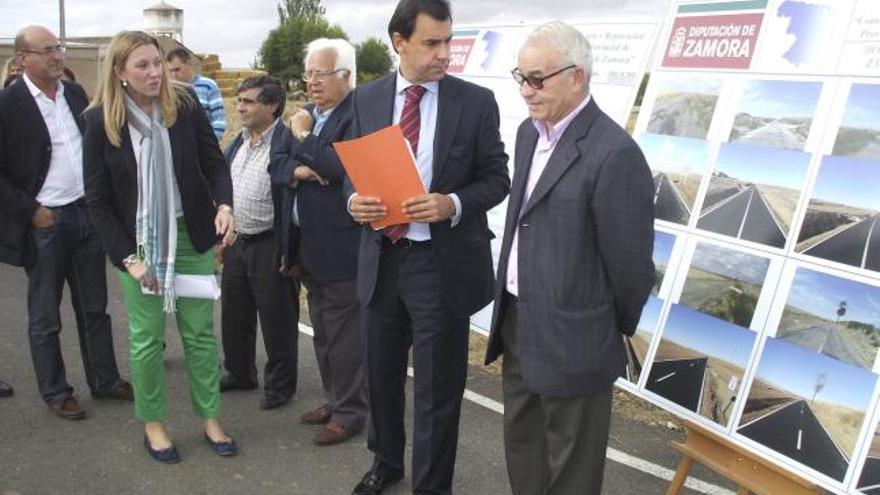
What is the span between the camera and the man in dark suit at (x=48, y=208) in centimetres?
389

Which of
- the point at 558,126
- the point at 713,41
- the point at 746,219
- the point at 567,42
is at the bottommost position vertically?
the point at 746,219

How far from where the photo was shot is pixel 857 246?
2676mm

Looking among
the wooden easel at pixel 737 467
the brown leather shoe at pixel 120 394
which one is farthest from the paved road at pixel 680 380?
the brown leather shoe at pixel 120 394

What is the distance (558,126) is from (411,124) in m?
0.73

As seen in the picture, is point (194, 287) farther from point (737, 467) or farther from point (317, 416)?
point (737, 467)

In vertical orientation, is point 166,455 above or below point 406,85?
below

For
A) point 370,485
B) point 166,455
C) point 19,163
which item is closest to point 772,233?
point 370,485

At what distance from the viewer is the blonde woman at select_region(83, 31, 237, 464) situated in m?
3.31

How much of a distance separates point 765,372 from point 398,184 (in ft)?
5.19

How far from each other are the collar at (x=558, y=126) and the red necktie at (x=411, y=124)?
0.61 meters

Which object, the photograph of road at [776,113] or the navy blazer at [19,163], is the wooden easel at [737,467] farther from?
the navy blazer at [19,163]

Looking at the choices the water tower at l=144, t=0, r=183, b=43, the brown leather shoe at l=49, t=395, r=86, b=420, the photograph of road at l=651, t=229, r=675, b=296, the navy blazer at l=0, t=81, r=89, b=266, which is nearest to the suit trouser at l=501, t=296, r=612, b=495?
the photograph of road at l=651, t=229, r=675, b=296

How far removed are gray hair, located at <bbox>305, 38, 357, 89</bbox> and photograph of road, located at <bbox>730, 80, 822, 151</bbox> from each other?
181cm

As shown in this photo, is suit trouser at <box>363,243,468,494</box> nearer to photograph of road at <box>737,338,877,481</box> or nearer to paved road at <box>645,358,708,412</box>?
paved road at <box>645,358,708,412</box>
